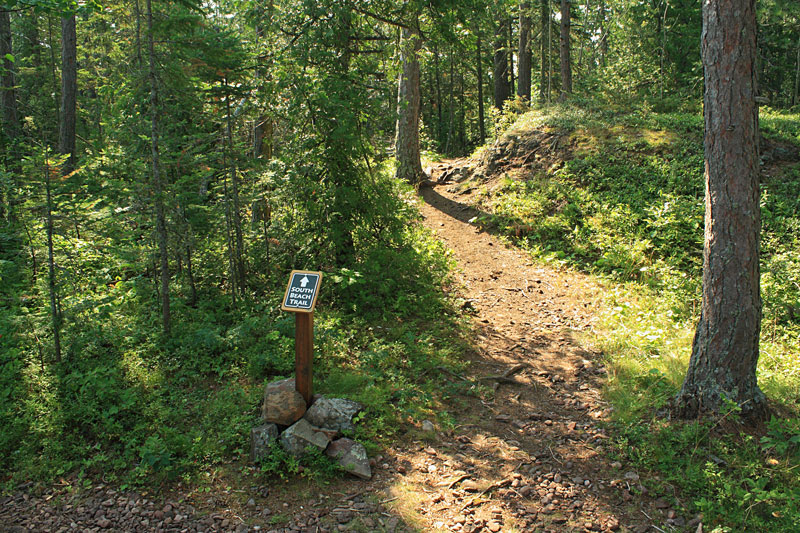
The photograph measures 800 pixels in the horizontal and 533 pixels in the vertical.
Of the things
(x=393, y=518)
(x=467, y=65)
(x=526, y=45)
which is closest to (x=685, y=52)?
(x=526, y=45)

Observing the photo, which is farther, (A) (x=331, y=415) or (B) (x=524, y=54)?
(B) (x=524, y=54)

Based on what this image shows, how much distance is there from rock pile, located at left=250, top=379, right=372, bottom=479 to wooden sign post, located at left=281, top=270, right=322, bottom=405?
13 cm

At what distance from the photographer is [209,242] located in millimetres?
8000

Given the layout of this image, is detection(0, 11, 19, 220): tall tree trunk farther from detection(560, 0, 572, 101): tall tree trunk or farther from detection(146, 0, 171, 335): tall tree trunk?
detection(560, 0, 572, 101): tall tree trunk

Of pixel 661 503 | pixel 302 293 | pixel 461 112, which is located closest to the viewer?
pixel 661 503

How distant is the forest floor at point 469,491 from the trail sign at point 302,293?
5.11ft

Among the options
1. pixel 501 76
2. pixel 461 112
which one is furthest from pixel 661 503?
pixel 461 112

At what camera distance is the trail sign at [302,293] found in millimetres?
4902

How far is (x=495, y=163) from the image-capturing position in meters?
14.5

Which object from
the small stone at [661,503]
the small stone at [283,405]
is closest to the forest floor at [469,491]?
the small stone at [661,503]

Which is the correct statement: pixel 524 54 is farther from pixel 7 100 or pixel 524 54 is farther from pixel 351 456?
pixel 351 456

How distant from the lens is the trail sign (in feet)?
16.1

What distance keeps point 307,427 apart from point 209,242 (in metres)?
4.27

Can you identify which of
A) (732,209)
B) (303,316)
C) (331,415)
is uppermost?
(732,209)
